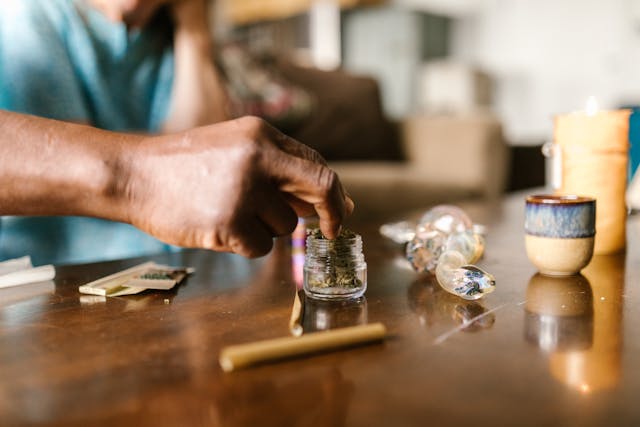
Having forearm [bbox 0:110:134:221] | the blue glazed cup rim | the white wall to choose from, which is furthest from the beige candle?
the white wall

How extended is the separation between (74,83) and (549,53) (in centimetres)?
380

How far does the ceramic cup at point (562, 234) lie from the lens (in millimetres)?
650

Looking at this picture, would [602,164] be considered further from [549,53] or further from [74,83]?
[549,53]

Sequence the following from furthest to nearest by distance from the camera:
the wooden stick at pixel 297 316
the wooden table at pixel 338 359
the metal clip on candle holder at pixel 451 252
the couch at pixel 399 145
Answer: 1. the couch at pixel 399 145
2. the metal clip on candle holder at pixel 451 252
3. the wooden stick at pixel 297 316
4. the wooden table at pixel 338 359

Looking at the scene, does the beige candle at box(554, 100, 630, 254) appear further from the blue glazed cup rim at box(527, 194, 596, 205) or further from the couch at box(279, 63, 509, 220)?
the couch at box(279, 63, 509, 220)

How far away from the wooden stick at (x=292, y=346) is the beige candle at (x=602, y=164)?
48 centimetres

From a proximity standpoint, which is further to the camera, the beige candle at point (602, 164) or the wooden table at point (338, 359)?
the beige candle at point (602, 164)

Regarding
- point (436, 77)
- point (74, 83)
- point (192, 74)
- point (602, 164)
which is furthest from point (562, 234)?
point (436, 77)

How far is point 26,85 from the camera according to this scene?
46.1 inches

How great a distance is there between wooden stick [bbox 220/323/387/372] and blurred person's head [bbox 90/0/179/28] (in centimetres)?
114

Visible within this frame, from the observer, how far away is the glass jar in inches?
22.9

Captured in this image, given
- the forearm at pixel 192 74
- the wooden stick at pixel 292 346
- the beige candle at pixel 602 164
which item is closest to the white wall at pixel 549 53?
the forearm at pixel 192 74

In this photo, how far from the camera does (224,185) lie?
48 centimetres

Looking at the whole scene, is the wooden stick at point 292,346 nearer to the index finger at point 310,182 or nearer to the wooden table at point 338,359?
the wooden table at point 338,359
